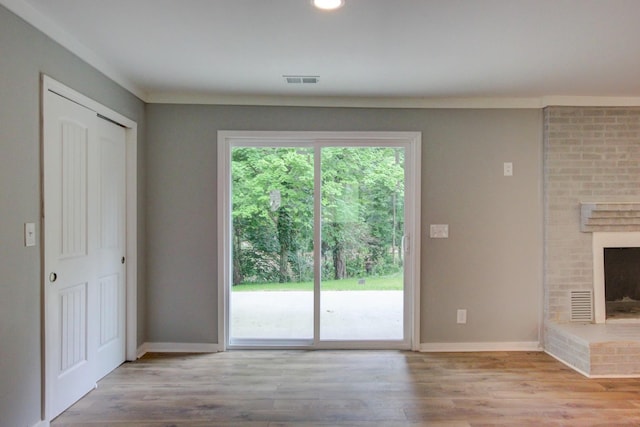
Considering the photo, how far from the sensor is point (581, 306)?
3436mm

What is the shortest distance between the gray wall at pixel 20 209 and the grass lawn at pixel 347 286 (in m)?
1.73

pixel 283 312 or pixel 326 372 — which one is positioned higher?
pixel 283 312

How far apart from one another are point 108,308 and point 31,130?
1.52 m

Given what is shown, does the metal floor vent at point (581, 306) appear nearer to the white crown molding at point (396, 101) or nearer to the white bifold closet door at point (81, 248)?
the white crown molding at point (396, 101)

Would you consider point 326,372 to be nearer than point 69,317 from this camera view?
No

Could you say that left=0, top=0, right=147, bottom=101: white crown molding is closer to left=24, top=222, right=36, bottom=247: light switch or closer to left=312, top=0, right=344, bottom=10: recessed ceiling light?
left=24, top=222, right=36, bottom=247: light switch

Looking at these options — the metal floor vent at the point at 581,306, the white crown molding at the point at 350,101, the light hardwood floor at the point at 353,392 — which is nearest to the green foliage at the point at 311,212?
the white crown molding at the point at 350,101

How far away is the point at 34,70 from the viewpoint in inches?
81.3

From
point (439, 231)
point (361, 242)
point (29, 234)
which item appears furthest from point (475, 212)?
point (29, 234)

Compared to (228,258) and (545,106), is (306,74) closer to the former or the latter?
(228,258)

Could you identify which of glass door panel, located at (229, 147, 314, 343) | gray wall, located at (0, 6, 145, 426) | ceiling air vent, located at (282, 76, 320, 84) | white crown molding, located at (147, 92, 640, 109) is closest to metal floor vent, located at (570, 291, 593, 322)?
white crown molding, located at (147, 92, 640, 109)

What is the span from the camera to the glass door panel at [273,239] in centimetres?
355

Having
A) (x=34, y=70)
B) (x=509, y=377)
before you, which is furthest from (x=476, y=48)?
(x=34, y=70)

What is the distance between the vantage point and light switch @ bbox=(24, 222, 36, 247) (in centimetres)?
202
